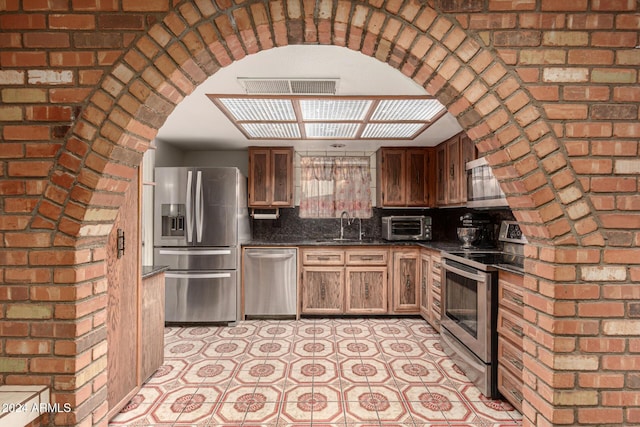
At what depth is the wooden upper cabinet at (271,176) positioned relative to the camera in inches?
189

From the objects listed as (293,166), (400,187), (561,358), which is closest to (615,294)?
(561,358)

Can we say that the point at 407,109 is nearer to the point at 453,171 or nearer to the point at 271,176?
the point at 453,171

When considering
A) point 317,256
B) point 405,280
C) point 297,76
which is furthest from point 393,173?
point 297,76

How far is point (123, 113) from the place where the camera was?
1.23m

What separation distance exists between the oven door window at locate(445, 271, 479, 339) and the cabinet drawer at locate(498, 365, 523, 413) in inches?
12.1

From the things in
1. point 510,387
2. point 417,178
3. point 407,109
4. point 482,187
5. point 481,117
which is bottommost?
point 510,387

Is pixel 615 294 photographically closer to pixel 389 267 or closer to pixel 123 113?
pixel 123 113

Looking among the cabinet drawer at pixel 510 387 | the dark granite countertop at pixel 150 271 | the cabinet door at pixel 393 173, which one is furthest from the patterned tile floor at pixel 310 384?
the cabinet door at pixel 393 173

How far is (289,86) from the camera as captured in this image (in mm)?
2539

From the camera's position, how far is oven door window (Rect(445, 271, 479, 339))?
2707 millimetres

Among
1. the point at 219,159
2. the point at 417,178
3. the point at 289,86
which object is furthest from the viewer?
the point at 219,159

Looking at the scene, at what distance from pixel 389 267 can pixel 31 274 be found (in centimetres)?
376

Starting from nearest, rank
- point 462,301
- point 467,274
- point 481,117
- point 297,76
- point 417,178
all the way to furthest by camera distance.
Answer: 1. point 481,117
2. point 297,76
3. point 467,274
4. point 462,301
5. point 417,178

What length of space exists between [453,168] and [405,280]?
154cm
